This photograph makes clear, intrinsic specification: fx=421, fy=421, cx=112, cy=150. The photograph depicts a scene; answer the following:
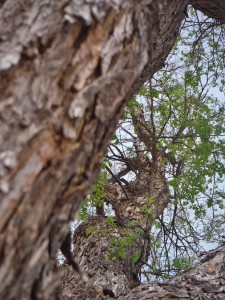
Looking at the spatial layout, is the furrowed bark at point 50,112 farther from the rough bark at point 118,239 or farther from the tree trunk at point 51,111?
the rough bark at point 118,239

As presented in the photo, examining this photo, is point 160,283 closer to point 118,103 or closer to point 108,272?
point 108,272

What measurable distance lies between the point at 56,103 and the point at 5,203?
317 mm

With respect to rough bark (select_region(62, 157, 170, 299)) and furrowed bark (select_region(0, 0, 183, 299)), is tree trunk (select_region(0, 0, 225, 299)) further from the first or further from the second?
rough bark (select_region(62, 157, 170, 299))

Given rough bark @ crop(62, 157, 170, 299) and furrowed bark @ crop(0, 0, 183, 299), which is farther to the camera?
rough bark @ crop(62, 157, 170, 299)

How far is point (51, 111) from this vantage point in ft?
3.67

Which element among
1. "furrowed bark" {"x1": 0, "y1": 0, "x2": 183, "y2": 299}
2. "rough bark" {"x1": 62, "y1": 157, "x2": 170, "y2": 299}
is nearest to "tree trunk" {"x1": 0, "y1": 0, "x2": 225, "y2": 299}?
"furrowed bark" {"x1": 0, "y1": 0, "x2": 183, "y2": 299}

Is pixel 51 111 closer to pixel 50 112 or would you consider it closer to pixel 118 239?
pixel 50 112

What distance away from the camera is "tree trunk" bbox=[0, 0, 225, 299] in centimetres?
100

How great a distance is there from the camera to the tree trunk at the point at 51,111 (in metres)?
1.00

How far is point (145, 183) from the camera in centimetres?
635

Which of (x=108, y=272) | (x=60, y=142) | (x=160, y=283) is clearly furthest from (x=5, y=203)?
(x=108, y=272)

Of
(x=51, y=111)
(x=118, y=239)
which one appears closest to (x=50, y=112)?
(x=51, y=111)

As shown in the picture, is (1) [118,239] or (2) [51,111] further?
(1) [118,239]

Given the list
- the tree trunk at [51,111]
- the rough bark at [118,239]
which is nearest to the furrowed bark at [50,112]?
the tree trunk at [51,111]
